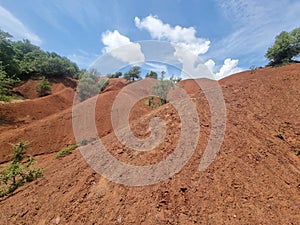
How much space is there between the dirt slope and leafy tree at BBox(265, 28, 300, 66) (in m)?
23.5

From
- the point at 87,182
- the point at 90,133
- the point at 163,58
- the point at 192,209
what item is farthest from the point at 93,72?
the point at 192,209

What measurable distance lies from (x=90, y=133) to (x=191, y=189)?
10.7 m

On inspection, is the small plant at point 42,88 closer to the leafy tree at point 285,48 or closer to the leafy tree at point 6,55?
the leafy tree at point 6,55

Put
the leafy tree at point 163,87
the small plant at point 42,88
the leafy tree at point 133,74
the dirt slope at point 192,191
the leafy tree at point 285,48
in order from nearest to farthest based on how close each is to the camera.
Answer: the dirt slope at point 192,191, the leafy tree at point 163,87, the leafy tree at point 285,48, the small plant at point 42,88, the leafy tree at point 133,74

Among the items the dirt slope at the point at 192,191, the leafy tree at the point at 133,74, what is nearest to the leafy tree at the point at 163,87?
the dirt slope at the point at 192,191

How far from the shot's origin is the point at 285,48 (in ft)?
78.3

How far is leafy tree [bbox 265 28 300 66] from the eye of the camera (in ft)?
76.3

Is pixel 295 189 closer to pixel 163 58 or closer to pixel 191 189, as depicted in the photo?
pixel 191 189

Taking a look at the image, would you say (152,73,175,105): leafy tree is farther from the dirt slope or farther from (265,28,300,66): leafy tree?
(265,28,300,66): leafy tree

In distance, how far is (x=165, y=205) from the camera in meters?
3.70

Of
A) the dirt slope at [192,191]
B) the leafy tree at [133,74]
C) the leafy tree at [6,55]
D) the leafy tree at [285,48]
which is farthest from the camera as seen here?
the leafy tree at [133,74]

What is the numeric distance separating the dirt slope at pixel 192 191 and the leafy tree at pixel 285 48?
23.5m

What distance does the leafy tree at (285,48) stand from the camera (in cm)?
2324

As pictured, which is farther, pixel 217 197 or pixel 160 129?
pixel 160 129
